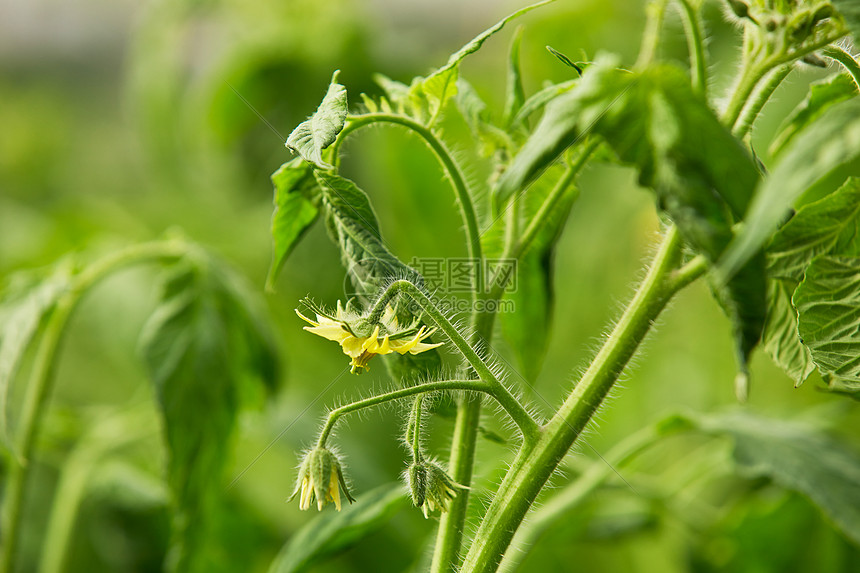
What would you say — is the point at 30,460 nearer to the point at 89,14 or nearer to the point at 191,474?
the point at 191,474

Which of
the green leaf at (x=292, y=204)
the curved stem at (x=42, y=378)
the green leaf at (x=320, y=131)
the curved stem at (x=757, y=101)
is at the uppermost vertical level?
the curved stem at (x=42, y=378)

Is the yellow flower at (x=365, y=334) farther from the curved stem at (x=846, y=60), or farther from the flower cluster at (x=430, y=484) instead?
the curved stem at (x=846, y=60)

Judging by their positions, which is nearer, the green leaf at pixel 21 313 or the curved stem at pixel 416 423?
the curved stem at pixel 416 423

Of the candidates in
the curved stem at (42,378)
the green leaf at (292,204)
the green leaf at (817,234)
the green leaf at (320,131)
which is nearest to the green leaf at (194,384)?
the curved stem at (42,378)

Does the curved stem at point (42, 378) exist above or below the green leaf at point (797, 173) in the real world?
above

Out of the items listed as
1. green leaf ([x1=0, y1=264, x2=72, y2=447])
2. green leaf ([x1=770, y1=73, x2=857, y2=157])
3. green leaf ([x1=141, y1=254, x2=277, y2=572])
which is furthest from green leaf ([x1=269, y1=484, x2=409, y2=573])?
green leaf ([x1=770, y1=73, x2=857, y2=157])

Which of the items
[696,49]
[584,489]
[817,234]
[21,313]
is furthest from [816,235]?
[21,313]

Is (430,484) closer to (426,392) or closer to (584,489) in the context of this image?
(426,392)

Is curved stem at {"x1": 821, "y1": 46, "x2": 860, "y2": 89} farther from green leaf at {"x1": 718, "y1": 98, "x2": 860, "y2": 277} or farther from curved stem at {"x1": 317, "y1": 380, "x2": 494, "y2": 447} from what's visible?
curved stem at {"x1": 317, "y1": 380, "x2": 494, "y2": 447}
